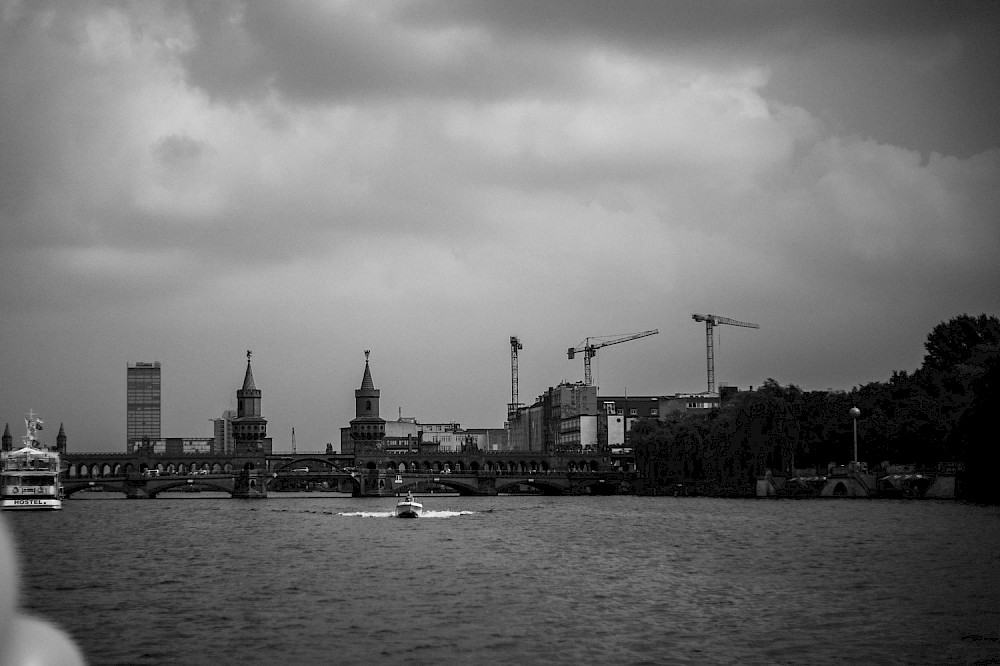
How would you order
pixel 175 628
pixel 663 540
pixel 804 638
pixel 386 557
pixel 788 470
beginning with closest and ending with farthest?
pixel 804 638 → pixel 175 628 → pixel 386 557 → pixel 663 540 → pixel 788 470

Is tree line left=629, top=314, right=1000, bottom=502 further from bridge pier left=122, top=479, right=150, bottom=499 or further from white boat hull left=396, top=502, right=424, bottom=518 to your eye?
bridge pier left=122, top=479, right=150, bottom=499

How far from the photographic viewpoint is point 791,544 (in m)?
67.8

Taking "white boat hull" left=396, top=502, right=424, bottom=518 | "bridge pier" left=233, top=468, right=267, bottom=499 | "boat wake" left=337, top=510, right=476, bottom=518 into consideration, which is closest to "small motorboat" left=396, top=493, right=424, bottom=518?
"white boat hull" left=396, top=502, right=424, bottom=518

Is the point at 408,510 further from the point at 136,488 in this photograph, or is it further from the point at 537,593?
the point at 136,488

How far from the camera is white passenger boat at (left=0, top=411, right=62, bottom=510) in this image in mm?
125938

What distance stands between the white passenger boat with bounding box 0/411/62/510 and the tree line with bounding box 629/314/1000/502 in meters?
76.3

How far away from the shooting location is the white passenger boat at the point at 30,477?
12594 cm

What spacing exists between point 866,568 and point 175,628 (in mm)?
30405

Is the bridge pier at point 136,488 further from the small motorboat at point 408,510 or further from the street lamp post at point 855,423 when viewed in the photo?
the street lamp post at point 855,423

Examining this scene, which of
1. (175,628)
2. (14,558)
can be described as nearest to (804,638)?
(175,628)

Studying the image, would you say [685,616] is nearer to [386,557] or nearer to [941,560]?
[941,560]

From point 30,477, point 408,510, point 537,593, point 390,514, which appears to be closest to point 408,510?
point 408,510

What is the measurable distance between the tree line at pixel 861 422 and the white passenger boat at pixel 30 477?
76336 mm

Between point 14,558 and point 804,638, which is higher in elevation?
point 14,558
